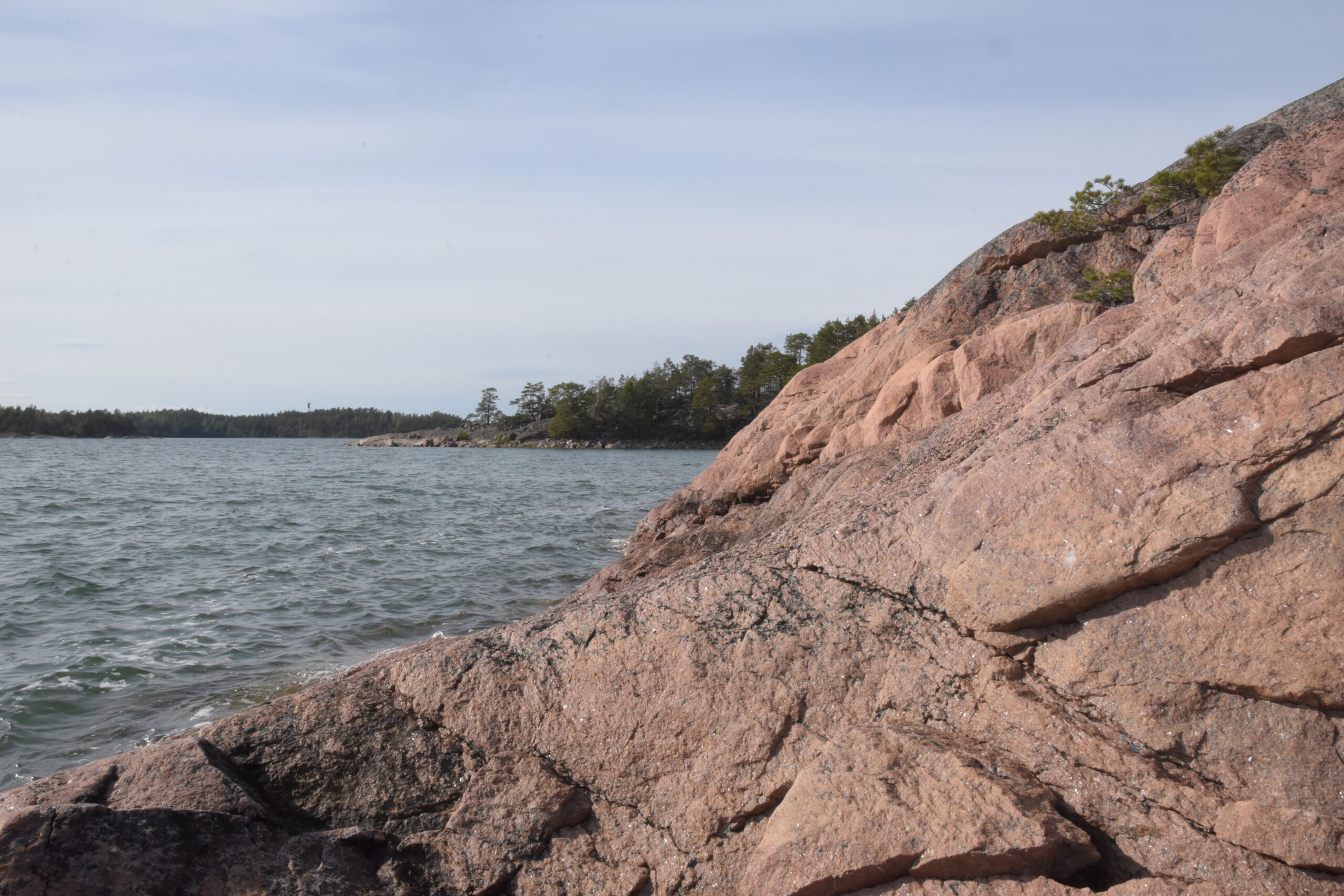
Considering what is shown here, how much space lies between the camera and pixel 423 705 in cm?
528

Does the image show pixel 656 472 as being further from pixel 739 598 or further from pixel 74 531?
pixel 739 598

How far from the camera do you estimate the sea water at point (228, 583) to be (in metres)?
9.37

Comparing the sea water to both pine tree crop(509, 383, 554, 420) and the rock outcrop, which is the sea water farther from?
pine tree crop(509, 383, 554, 420)

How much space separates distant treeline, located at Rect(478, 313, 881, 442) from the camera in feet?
300

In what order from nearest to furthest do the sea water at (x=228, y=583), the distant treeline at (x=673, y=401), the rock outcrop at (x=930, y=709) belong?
the rock outcrop at (x=930, y=709) < the sea water at (x=228, y=583) < the distant treeline at (x=673, y=401)

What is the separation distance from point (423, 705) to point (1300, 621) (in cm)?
498

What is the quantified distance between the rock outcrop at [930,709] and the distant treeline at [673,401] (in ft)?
258

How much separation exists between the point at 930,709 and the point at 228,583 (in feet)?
50.0

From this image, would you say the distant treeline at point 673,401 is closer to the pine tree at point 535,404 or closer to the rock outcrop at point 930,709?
the pine tree at point 535,404

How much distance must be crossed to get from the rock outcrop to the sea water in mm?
4890

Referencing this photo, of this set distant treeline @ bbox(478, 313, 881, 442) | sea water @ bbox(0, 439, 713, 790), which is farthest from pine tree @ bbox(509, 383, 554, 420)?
sea water @ bbox(0, 439, 713, 790)

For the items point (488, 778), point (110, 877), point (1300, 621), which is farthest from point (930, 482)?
point (110, 877)

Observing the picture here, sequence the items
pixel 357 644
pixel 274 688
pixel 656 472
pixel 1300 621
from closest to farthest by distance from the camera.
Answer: pixel 1300 621 → pixel 274 688 → pixel 357 644 → pixel 656 472

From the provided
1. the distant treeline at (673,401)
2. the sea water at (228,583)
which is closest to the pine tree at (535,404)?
the distant treeline at (673,401)
